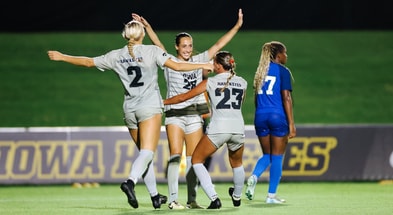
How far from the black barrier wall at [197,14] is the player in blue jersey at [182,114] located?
15.5 metres

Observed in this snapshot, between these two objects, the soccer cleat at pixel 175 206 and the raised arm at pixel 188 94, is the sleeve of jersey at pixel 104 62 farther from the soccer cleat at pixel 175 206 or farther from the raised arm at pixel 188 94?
the soccer cleat at pixel 175 206

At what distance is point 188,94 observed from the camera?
37.1 ft

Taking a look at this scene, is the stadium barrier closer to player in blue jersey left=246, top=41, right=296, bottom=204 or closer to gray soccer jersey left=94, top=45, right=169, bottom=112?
player in blue jersey left=246, top=41, right=296, bottom=204

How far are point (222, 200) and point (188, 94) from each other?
2.64 meters

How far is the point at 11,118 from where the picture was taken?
24469 mm

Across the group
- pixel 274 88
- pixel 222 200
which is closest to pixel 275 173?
pixel 274 88

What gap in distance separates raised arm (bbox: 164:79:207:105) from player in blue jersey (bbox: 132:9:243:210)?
0.57m

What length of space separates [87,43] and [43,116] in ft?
20.4

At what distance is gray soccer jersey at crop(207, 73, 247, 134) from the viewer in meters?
11.4

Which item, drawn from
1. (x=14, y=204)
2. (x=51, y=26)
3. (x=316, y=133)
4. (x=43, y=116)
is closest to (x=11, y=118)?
(x=43, y=116)

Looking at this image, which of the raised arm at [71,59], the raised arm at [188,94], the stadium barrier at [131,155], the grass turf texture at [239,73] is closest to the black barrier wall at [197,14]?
the grass turf texture at [239,73]

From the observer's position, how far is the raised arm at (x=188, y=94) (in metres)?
11.3

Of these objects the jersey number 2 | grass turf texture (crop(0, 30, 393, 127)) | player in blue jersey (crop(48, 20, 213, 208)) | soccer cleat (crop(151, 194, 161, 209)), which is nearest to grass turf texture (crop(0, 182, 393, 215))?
soccer cleat (crop(151, 194, 161, 209))

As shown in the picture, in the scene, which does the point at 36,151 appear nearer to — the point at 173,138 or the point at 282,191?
the point at 282,191
